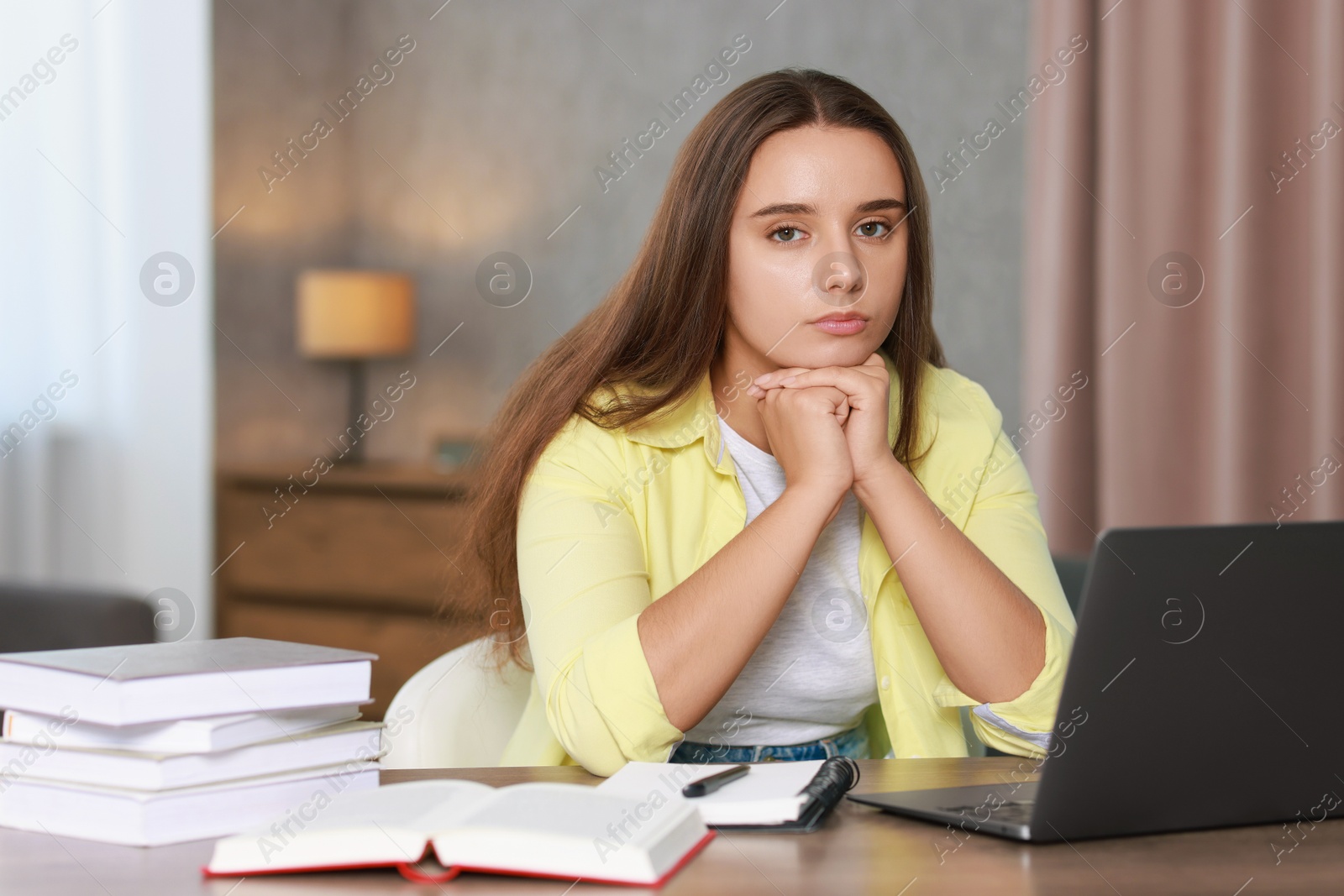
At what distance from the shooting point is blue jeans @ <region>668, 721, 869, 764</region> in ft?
4.27

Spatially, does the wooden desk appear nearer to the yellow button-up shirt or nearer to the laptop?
the laptop

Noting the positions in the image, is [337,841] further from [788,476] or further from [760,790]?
[788,476]

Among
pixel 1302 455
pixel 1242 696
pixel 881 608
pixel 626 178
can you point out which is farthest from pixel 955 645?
pixel 626 178

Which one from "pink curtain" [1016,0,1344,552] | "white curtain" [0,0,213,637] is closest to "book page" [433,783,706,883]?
"pink curtain" [1016,0,1344,552]

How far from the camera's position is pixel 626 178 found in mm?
3818

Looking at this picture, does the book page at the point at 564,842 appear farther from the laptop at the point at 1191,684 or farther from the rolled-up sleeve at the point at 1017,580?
the rolled-up sleeve at the point at 1017,580

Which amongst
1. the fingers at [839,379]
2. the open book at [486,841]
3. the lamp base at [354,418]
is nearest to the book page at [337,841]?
the open book at [486,841]

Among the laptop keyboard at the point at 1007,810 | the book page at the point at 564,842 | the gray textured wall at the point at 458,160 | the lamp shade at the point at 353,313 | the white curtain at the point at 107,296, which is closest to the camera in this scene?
the book page at the point at 564,842

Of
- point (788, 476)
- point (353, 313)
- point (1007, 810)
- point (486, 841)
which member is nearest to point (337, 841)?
point (486, 841)

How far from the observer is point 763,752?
52.5 inches

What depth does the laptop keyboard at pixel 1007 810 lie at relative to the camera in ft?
2.58

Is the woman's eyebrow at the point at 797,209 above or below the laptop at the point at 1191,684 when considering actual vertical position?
above

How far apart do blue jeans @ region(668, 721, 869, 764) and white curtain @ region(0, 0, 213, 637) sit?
2.59 m

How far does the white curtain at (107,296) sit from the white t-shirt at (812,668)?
2.60 meters
